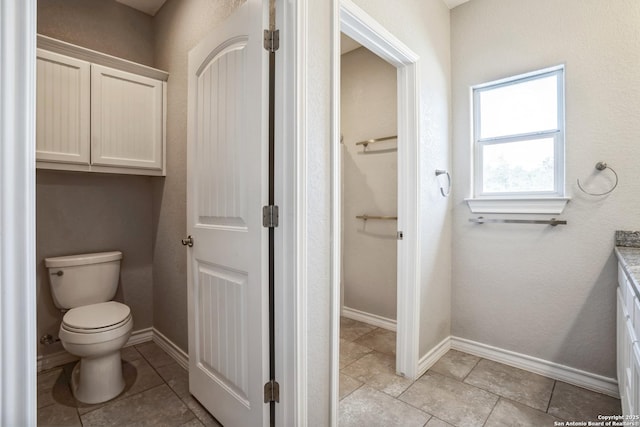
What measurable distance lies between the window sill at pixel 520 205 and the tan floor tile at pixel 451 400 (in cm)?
120

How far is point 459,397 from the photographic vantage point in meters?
1.82

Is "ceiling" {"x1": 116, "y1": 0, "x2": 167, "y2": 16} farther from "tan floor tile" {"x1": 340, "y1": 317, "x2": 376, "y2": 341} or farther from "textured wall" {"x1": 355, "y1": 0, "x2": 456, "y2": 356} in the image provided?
"tan floor tile" {"x1": 340, "y1": 317, "x2": 376, "y2": 341}

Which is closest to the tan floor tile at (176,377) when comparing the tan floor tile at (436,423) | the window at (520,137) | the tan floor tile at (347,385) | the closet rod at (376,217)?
the tan floor tile at (347,385)

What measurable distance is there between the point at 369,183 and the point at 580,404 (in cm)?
211

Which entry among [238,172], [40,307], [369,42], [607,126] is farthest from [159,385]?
[607,126]

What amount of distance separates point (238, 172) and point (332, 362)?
98cm

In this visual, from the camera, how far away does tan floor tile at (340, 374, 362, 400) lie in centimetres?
188

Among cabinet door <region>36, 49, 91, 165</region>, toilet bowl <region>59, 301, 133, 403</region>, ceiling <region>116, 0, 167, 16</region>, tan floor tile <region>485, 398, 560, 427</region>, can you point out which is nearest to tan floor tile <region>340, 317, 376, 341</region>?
tan floor tile <region>485, 398, 560, 427</region>

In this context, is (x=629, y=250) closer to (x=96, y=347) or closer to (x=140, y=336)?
(x=96, y=347)

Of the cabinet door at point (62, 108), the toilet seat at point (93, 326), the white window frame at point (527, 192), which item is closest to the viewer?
the toilet seat at point (93, 326)

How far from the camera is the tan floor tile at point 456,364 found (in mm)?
2096

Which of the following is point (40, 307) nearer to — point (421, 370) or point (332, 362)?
point (332, 362)

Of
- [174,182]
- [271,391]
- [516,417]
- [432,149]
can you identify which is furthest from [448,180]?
[174,182]

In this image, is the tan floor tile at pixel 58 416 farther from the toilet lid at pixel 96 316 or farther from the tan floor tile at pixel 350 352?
the tan floor tile at pixel 350 352
